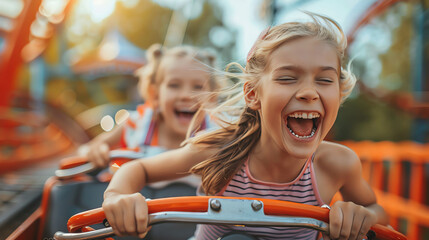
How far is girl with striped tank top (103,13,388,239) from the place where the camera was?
50 centimetres

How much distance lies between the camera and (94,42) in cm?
686

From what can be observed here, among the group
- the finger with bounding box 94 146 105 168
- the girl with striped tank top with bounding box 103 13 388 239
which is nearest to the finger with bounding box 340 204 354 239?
the girl with striped tank top with bounding box 103 13 388 239

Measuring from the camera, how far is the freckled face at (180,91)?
0.85 meters

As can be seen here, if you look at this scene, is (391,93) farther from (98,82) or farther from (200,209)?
(98,82)

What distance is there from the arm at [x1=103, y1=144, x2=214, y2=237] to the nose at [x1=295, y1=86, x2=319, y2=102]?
0.68 feet

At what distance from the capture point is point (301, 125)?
0.52 m

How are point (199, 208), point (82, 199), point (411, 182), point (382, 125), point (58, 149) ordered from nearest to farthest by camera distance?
point (199, 208) → point (82, 199) → point (411, 182) → point (58, 149) → point (382, 125)

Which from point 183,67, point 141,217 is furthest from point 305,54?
point 183,67

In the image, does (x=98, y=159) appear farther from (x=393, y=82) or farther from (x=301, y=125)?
(x=393, y=82)

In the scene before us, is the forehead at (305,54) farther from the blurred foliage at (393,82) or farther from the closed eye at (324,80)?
the blurred foliage at (393,82)

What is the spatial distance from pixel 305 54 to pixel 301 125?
0.09 metres

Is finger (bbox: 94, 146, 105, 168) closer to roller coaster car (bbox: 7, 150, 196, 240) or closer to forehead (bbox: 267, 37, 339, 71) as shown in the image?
roller coaster car (bbox: 7, 150, 196, 240)

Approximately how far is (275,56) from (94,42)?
269 inches

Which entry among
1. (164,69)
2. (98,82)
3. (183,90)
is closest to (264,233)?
(183,90)
